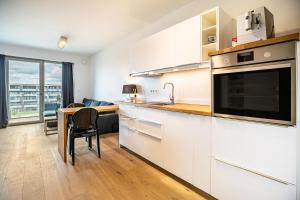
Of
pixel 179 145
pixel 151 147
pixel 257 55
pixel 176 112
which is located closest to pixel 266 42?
pixel 257 55

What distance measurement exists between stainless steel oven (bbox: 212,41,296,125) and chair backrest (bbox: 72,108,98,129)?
2.00 m

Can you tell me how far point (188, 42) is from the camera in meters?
2.16

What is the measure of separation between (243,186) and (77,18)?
3.75 metres

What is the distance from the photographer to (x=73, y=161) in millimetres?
2592

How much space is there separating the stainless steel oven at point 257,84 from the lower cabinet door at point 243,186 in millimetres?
482

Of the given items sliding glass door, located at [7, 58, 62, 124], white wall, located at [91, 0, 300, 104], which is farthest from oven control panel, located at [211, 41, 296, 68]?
sliding glass door, located at [7, 58, 62, 124]

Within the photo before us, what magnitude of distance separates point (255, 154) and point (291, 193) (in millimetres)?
321

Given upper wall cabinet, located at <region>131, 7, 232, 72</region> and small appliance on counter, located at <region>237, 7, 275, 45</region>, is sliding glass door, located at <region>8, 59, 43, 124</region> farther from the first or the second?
small appliance on counter, located at <region>237, 7, 275, 45</region>

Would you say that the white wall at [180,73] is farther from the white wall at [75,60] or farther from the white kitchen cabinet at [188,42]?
the white wall at [75,60]

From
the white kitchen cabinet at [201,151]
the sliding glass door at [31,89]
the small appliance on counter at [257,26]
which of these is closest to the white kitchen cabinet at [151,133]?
the white kitchen cabinet at [201,151]

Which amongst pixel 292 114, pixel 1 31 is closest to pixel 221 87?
pixel 292 114

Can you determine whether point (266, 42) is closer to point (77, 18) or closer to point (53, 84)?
point (77, 18)

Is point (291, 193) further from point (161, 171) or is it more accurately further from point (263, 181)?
point (161, 171)

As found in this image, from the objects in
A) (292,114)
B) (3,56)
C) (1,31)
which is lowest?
(292,114)
